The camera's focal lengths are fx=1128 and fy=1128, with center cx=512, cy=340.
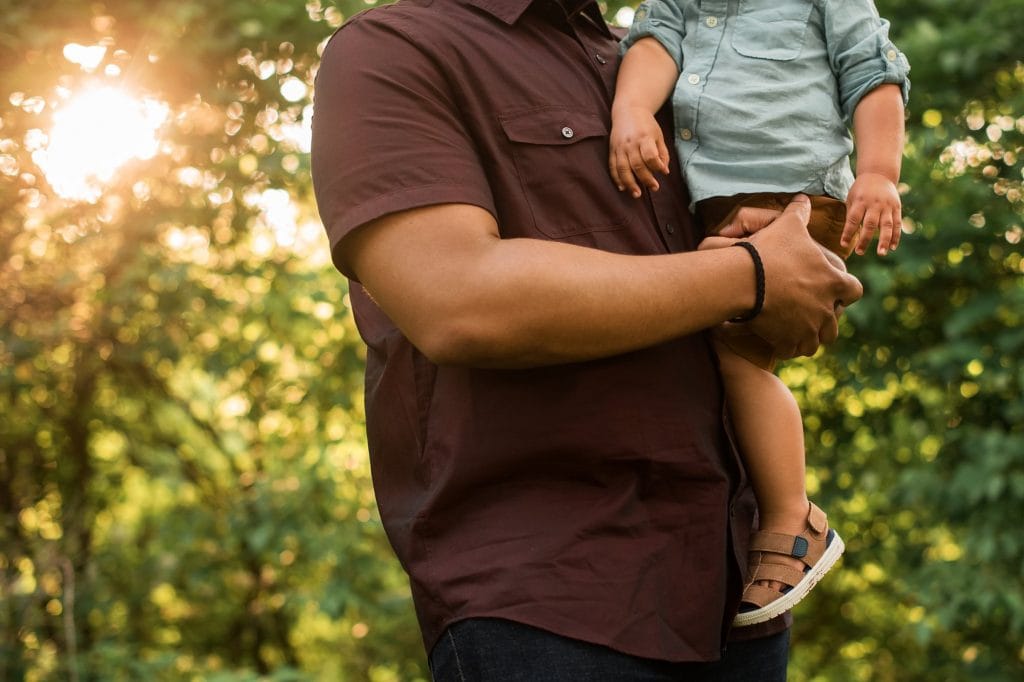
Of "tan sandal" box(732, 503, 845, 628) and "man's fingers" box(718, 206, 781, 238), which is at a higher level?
"man's fingers" box(718, 206, 781, 238)

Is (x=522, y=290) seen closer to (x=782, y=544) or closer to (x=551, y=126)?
(x=551, y=126)

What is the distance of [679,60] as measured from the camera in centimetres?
182

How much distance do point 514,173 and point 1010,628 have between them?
2894mm

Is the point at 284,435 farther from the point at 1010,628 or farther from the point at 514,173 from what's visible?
the point at 514,173

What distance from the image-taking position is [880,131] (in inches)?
67.7

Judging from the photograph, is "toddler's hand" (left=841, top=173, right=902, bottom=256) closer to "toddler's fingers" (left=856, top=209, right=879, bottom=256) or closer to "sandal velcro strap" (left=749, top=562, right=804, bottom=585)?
"toddler's fingers" (left=856, top=209, right=879, bottom=256)

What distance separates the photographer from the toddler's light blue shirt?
1.71 metres

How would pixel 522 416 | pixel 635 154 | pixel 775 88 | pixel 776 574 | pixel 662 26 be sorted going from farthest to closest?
pixel 662 26 < pixel 775 88 < pixel 776 574 < pixel 635 154 < pixel 522 416

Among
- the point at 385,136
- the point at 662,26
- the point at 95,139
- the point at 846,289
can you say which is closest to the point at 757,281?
the point at 846,289

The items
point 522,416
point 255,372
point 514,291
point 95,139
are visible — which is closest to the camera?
point 514,291

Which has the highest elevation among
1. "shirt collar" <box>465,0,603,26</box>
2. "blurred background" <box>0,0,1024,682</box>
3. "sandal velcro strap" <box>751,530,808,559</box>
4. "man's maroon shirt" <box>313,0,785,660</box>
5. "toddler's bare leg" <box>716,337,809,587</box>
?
"shirt collar" <box>465,0,603,26</box>

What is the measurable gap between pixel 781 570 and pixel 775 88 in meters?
0.73

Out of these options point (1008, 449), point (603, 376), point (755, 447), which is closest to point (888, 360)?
point (1008, 449)

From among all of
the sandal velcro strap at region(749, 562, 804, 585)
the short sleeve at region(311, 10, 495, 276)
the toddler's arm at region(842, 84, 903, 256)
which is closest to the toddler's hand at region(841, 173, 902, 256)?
the toddler's arm at region(842, 84, 903, 256)
